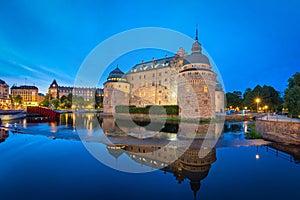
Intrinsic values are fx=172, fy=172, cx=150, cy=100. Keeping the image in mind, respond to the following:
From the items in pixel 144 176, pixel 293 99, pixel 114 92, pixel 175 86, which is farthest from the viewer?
pixel 114 92

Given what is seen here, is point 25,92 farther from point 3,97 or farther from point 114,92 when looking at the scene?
point 114,92

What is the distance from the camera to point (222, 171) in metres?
8.72

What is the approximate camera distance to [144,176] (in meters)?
8.11

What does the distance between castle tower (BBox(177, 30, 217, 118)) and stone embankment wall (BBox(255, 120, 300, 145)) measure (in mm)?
15474

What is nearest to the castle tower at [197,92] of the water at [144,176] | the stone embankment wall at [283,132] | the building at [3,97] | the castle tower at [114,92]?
the stone embankment wall at [283,132]

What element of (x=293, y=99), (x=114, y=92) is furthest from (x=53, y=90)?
(x=293, y=99)

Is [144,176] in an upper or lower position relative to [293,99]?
lower

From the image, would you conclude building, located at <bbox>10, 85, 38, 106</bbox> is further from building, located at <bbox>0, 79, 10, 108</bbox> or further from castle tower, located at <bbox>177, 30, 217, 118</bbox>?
castle tower, located at <bbox>177, 30, 217, 118</bbox>

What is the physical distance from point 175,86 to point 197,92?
516 inches

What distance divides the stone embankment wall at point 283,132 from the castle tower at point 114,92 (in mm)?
41685

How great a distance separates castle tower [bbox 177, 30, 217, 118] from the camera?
32906 mm

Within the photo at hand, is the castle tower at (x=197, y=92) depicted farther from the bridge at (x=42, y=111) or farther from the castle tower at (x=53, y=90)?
the castle tower at (x=53, y=90)

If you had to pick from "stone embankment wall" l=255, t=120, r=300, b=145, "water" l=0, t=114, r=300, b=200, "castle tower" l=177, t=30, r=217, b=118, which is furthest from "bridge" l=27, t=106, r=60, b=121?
"stone embankment wall" l=255, t=120, r=300, b=145

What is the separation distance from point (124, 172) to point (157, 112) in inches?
1212
